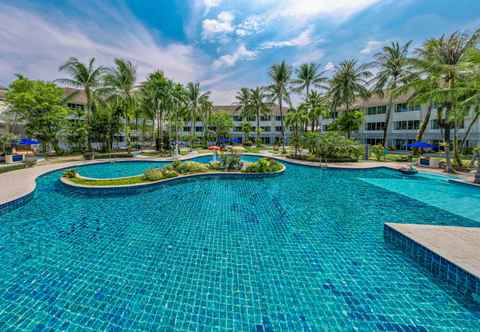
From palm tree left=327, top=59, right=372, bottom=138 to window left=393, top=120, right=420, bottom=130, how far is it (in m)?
8.88

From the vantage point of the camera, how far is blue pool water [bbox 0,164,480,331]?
3393 mm

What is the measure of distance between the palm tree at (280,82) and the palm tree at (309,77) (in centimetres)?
152

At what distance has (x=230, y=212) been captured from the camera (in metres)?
8.12

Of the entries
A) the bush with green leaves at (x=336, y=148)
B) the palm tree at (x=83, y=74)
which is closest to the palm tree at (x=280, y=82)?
the bush with green leaves at (x=336, y=148)

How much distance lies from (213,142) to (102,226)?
122 feet

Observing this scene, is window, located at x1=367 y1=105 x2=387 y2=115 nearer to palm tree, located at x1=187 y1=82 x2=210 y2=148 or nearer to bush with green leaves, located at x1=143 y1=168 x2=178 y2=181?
palm tree, located at x1=187 y1=82 x2=210 y2=148

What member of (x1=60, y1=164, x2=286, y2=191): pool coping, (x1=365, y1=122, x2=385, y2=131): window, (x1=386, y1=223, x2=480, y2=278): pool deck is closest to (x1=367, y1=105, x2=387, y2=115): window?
(x1=365, y1=122, x2=385, y2=131): window

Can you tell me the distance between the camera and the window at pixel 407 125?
1182 inches

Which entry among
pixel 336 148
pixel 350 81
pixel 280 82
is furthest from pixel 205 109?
pixel 336 148

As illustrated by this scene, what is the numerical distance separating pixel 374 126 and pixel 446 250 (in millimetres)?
38234

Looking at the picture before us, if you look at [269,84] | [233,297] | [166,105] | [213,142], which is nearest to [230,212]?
[233,297]

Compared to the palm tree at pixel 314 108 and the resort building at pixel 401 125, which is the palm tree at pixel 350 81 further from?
the resort building at pixel 401 125

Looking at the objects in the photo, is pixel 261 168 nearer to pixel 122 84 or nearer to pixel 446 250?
pixel 446 250

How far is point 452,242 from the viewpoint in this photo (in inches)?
188
